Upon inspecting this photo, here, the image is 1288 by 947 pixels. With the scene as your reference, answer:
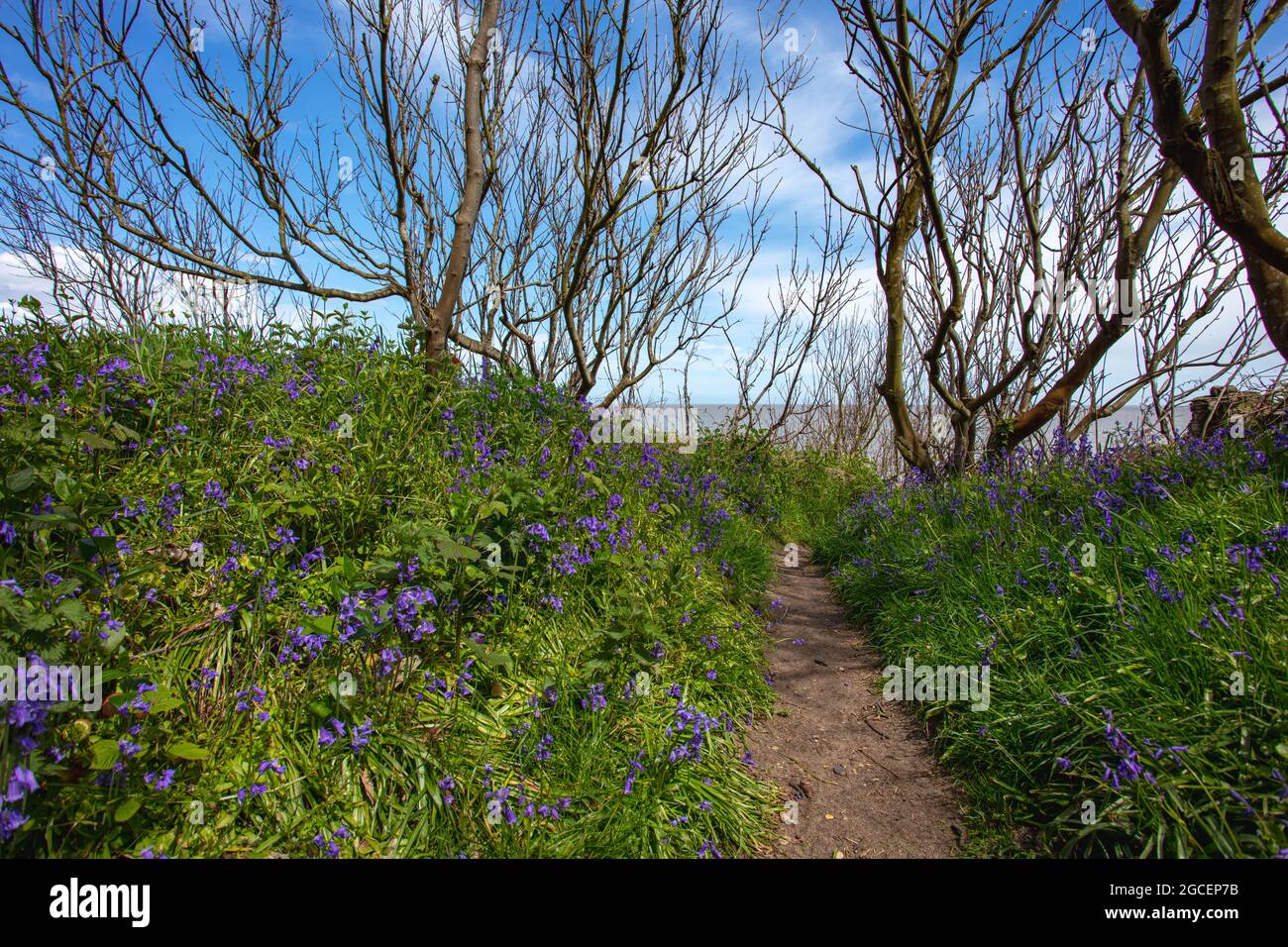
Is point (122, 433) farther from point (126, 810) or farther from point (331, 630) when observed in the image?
point (126, 810)

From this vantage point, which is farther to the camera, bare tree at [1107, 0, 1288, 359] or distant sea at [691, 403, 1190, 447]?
distant sea at [691, 403, 1190, 447]

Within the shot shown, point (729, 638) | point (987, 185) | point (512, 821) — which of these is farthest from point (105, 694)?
point (987, 185)

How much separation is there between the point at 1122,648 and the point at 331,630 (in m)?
3.04

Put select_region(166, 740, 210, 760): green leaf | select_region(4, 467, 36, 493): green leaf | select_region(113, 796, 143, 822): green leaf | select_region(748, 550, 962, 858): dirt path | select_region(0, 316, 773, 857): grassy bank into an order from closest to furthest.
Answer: select_region(113, 796, 143, 822): green leaf → select_region(166, 740, 210, 760): green leaf → select_region(0, 316, 773, 857): grassy bank → select_region(4, 467, 36, 493): green leaf → select_region(748, 550, 962, 858): dirt path

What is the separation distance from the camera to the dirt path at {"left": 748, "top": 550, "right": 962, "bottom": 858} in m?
2.48

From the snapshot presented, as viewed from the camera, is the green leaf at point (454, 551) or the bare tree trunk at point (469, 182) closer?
the green leaf at point (454, 551)

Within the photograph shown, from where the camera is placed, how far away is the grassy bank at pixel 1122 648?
1.98m

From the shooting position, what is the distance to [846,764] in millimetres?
2984

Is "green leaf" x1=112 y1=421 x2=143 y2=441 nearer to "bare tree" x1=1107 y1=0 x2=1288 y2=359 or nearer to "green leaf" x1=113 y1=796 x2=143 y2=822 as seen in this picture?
"green leaf" x1=113 y1=796 x2=143 y2=822

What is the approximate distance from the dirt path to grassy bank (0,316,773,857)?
0.19 meters

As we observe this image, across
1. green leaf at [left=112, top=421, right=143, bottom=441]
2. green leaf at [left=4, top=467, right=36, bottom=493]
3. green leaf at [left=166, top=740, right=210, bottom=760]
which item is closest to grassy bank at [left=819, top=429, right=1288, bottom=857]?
green leaf at [left=166, top=740, right=210, bottom=760]

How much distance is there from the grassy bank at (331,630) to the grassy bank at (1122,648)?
40.9 inches

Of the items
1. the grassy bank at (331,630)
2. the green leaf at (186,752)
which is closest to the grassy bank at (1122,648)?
the grassy bank at (331,630)

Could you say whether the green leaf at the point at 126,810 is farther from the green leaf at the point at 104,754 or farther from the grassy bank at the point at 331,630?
the green leaf at the point at 104,754
